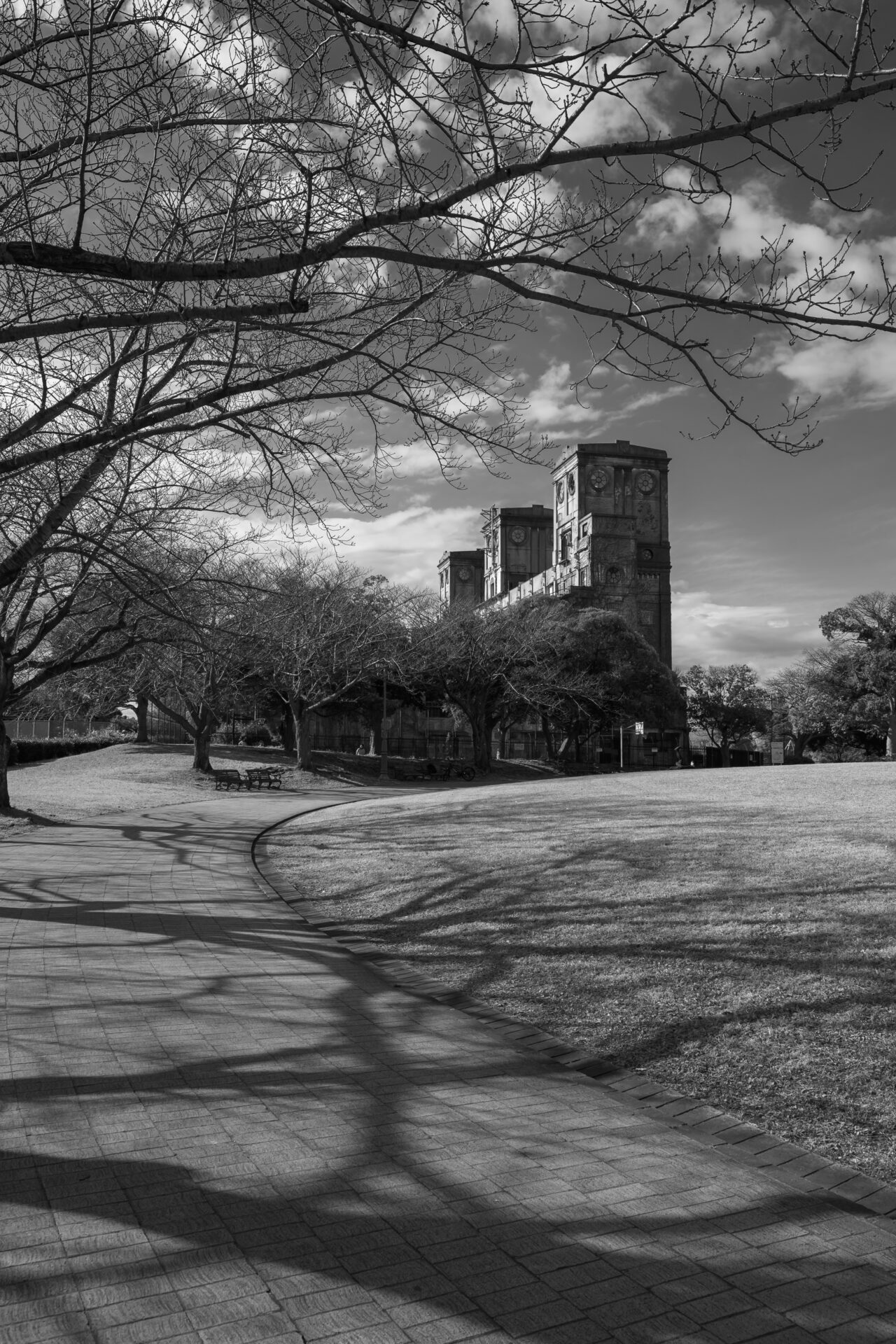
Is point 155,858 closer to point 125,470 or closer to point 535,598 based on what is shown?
point 125,470

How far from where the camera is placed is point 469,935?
334 inches

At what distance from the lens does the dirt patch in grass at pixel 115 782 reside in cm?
2430

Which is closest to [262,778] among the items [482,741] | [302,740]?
[302,740]

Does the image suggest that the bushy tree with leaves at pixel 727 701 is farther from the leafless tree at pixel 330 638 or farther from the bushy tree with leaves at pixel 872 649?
the leafless tree at pixel 330 638

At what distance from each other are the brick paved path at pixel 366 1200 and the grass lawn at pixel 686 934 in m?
0.64

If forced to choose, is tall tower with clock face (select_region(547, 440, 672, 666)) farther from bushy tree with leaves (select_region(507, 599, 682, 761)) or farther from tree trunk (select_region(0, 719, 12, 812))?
tree trunk (select_region(0, 719, 12, 812))

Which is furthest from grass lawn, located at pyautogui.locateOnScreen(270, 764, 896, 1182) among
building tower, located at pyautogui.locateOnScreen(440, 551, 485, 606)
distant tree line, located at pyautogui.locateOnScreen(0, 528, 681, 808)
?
building tower, located at pyautogui.locateOnScreen(440, 551, 485, 606)

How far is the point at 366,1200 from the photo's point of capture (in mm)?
3674

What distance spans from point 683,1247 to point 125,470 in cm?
1048

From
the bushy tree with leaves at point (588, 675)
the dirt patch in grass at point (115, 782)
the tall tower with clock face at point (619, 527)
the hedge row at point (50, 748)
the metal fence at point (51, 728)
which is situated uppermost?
the tall tower with clock face at point (619, 527)

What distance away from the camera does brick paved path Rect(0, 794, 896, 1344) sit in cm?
297

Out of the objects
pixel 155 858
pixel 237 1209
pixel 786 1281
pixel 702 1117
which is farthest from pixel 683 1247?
pixel 155 858

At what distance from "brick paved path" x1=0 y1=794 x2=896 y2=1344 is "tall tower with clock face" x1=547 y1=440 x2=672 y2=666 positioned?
286 ft

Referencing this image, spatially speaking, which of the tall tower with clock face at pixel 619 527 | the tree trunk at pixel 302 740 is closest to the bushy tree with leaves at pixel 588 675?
the tree trunk at pixel 302 740
